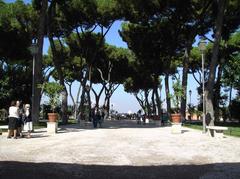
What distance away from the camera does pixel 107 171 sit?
359 inches

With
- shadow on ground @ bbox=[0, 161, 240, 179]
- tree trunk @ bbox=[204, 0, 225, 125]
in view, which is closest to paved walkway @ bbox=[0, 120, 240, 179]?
shadow on ground @ bbox=[0, 161, 240, 179]

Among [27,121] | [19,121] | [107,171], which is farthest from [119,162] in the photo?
[27,121]

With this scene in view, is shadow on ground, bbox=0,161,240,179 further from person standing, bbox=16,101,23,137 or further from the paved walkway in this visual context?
person standing, bbox=16,101,23,137

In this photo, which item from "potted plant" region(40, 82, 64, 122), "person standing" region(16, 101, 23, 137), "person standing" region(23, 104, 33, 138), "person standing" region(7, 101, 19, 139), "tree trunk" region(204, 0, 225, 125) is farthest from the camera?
"potted plant" region(40, 82, 64, 122)

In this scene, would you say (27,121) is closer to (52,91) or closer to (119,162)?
(52,91)

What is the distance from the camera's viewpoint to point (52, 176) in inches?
332

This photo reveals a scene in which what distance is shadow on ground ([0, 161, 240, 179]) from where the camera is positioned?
856cm

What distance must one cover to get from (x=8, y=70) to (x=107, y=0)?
11431 millimetres

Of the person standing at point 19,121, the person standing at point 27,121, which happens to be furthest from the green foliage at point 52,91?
the person standing at point 19,121

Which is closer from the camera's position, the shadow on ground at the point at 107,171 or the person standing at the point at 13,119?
the shadow on ground at the point at 107,171

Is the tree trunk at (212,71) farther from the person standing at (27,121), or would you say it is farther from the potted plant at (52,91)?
the person standing at (27,121)

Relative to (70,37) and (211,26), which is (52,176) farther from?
(70,37)

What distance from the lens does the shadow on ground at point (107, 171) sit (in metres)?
8.56

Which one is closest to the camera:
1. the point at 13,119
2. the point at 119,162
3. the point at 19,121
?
the point at 119,162
